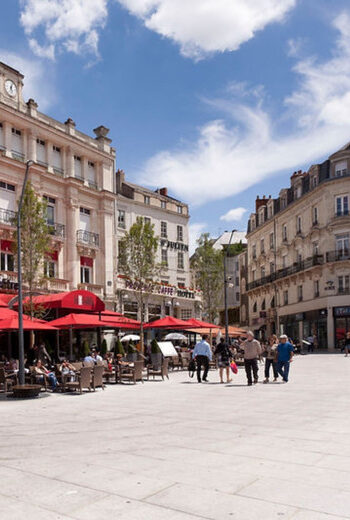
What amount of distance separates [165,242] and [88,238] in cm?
1150

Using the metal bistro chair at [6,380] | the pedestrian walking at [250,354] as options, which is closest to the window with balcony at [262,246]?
the pedestrian walking at [250,354]

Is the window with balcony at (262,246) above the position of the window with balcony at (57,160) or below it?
below

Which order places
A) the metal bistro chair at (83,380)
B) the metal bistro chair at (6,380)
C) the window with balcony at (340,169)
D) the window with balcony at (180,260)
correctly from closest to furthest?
the metal bistro chair at (83,380) → the metal bistro chair at (6,380) → the window with balcony at (340,169) → the window with balcony at (180,260)

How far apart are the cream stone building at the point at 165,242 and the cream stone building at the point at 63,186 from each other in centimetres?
374

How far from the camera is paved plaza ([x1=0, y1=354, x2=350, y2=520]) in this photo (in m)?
4.83

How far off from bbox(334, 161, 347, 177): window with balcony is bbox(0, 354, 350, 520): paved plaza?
3629 cm

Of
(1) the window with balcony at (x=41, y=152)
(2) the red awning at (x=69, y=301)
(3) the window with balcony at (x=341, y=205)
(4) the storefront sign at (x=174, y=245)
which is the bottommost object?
(2) the red awning at (x=69, y=301)

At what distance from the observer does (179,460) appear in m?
6.65

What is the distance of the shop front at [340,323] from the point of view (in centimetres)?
4434

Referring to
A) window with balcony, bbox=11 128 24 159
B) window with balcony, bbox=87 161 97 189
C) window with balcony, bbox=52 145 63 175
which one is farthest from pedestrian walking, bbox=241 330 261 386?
window with balcony, bbox=87 161 97 189

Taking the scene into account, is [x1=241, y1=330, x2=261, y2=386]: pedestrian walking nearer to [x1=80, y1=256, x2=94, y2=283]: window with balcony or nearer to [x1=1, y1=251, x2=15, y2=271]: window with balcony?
[x1=1, y1=251, x2=15, y2=271]: window with balcony

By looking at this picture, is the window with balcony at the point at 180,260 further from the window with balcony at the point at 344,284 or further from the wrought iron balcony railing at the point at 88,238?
the window with balcony at the point at 344,284

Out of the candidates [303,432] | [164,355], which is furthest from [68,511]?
[164,355]

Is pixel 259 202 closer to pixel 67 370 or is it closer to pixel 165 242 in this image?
pixel 165 242
